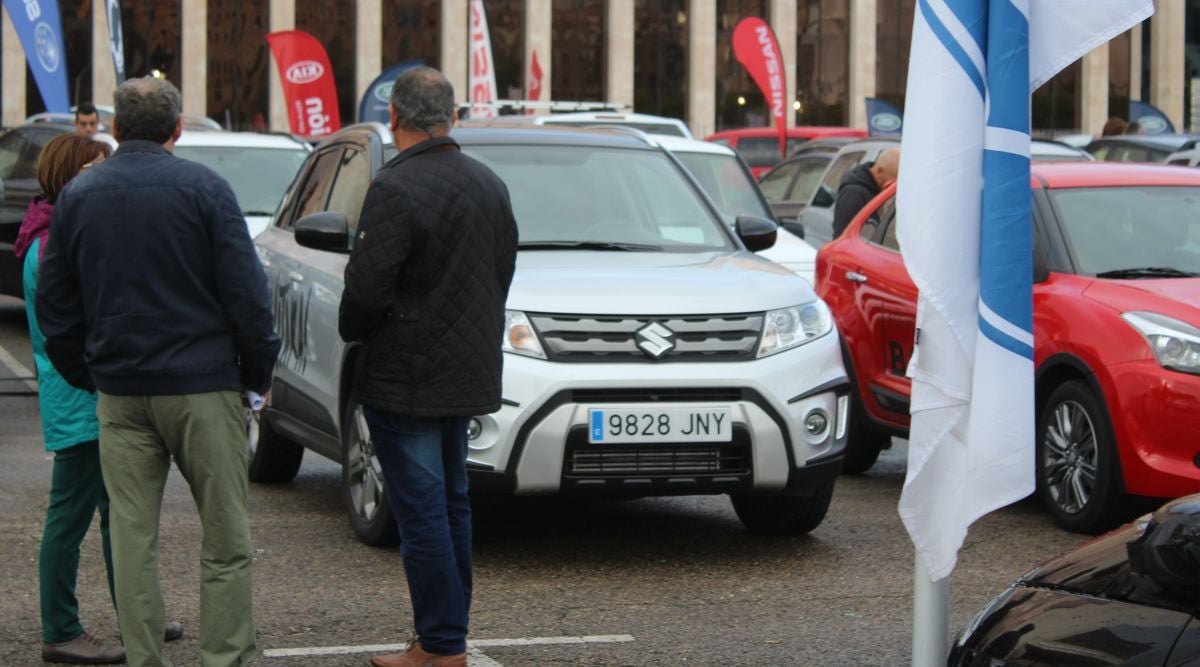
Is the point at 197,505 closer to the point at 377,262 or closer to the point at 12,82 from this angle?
the point at 377,262

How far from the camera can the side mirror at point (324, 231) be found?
295 inches

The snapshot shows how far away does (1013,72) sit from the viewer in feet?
12.8

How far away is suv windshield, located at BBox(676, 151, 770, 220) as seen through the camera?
14352mm

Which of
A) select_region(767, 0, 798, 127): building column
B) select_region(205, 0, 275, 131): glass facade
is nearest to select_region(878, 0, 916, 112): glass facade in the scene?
select_region(767, 0, 798, 127): building column

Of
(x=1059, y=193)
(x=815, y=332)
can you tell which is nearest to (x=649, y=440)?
(x=815, y=332)

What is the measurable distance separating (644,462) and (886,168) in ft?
20.6

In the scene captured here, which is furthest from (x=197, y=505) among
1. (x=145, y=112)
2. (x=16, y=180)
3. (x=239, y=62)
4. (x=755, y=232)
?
(x=239, y=62)

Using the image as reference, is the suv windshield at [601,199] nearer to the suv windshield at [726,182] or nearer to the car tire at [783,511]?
the car tire at [783,511]

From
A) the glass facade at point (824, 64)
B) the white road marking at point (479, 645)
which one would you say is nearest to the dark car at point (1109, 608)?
the white road marking at point (479, 645)

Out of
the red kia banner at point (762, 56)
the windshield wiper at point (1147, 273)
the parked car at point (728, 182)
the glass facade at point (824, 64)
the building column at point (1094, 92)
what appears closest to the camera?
the windshield wiper at point (1147, 273)

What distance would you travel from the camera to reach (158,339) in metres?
5.09

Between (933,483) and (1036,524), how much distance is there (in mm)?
4631

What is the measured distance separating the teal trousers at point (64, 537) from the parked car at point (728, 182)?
325 inches

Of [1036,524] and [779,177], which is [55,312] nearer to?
[1036,524]
